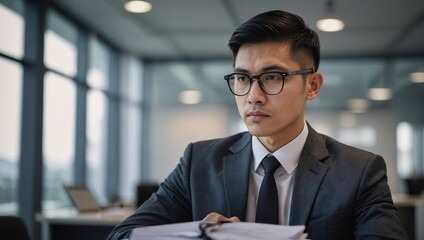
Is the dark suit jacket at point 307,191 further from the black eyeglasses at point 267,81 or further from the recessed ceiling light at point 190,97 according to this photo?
the recessed ceiling light at point 190,97

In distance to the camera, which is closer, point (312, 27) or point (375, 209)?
point (375, 209)

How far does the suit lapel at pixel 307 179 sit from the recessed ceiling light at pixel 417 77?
24.8ft

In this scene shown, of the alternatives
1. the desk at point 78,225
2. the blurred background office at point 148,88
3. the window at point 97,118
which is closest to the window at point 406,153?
the blurred background office at point 148,88

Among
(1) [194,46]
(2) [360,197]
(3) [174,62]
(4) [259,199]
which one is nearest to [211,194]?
(4) [259,199]

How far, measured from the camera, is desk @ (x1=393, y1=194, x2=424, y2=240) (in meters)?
6.29

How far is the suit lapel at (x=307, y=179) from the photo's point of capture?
4.47 ft

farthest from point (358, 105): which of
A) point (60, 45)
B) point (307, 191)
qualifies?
point (307, 191)

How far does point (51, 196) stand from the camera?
614cm

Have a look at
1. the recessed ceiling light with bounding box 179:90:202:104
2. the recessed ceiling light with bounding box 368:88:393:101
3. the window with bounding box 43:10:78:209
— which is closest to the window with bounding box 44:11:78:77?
the window with bounding box 43:10:78:209

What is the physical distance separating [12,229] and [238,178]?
1010 millimetres

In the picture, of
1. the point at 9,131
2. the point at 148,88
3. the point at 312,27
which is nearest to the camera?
the point at 9,131

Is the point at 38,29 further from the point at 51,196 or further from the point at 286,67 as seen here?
the point at 286,67

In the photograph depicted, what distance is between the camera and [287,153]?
4.72 feet

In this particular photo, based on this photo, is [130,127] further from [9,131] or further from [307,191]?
[307,191]
